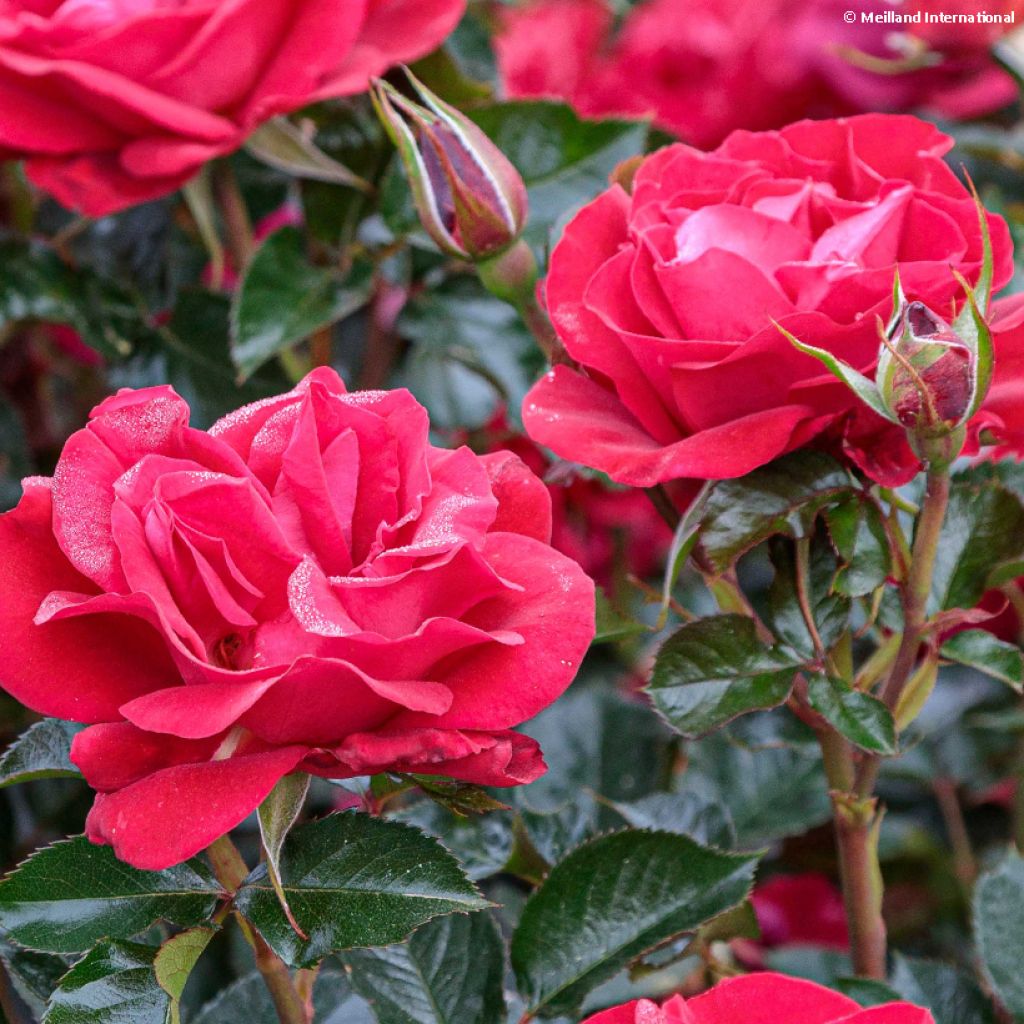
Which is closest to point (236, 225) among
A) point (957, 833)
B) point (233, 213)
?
point (233, 213)

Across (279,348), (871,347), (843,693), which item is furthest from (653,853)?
(279,348)

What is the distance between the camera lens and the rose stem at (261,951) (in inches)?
16.5

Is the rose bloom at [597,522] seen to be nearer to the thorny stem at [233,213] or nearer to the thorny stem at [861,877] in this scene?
the thorny stem at [233,213]

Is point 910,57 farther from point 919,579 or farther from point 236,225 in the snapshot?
point 919,579

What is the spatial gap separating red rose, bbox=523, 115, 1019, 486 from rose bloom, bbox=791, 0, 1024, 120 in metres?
0.57

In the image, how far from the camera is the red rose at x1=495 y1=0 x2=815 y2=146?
1.08m

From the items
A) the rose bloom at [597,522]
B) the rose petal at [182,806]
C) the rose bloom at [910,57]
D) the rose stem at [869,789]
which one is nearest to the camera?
the rose petal at [182,806]

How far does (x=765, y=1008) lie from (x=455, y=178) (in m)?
0.32

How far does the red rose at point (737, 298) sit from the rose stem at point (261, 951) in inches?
6.9

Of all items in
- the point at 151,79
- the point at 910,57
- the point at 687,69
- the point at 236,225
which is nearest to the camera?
the point at 151,79

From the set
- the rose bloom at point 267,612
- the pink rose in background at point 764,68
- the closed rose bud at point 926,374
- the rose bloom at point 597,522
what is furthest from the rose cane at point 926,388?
the pink rose in background at point 764,68

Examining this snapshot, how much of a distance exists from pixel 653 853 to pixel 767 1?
0.89 meters

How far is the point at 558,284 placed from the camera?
0.47 m

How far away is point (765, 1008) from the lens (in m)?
0.39
